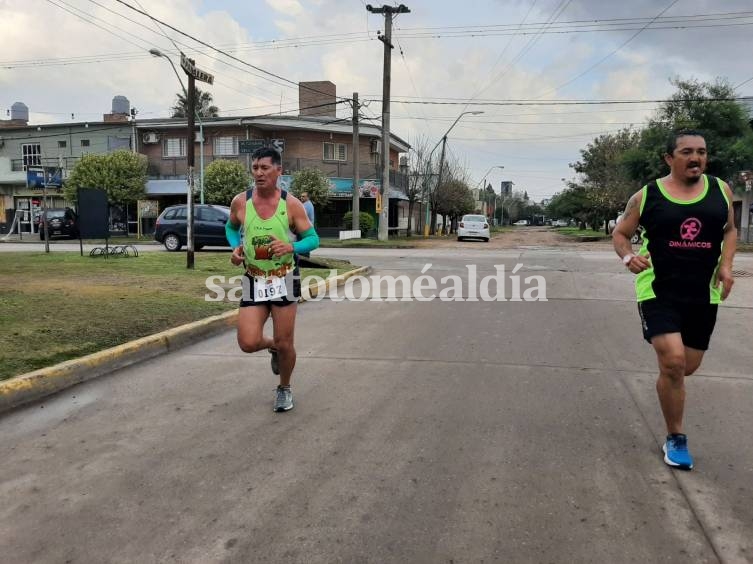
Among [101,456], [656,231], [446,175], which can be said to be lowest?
[101,456]

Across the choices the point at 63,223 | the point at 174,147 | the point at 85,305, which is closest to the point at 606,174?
the point at 174,147

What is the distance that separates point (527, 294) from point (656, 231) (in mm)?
7280

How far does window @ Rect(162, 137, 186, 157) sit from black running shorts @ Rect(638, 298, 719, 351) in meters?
38.0

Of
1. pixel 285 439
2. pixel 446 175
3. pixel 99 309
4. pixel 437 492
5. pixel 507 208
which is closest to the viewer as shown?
pixel 437 492

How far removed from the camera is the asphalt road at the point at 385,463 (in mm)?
2686

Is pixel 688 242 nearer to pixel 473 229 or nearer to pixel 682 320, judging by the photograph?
pixel 682 320

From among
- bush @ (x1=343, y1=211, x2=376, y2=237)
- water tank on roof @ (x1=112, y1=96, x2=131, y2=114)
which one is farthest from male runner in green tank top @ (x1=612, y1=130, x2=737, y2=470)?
water tank on roof @ (x1=112, y1=96, x2=131, y2=114)

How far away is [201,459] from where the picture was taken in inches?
140

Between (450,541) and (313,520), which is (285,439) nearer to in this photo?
(313,520)

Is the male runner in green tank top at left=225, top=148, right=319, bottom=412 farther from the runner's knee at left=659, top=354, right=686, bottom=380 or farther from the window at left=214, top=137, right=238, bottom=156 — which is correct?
the window at left=214, top=137, right=238, bottom=156

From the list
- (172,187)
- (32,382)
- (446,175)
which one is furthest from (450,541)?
(446,175)

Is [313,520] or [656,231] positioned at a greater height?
[656,231]

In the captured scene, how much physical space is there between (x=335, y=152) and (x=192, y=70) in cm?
2739

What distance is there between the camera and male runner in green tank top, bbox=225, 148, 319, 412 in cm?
427
